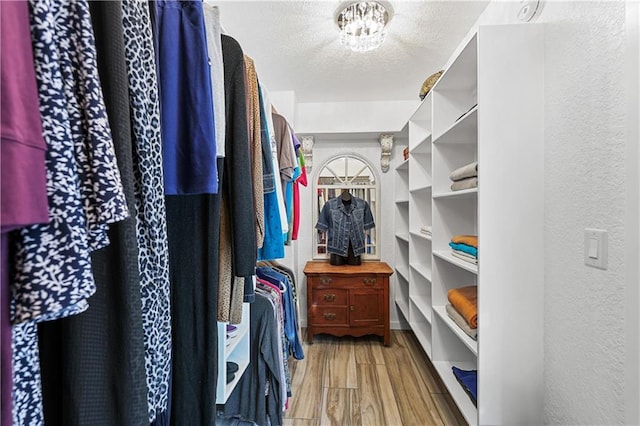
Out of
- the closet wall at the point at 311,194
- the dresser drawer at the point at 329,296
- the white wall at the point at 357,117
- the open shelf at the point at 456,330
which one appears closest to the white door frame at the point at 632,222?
the open shelf at the point at 456,330

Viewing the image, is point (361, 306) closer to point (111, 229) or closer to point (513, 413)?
point (513, 413)

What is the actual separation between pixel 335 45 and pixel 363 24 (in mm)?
375

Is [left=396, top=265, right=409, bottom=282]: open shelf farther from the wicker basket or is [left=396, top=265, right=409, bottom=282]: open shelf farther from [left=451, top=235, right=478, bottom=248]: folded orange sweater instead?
the wicker basket

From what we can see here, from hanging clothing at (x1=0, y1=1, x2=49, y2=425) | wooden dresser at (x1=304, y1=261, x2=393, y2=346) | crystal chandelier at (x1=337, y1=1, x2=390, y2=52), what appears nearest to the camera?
hanging clothing at (x1=0, y1=1, x2=49, y2=425)

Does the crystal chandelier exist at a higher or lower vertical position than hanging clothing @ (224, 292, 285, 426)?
higher

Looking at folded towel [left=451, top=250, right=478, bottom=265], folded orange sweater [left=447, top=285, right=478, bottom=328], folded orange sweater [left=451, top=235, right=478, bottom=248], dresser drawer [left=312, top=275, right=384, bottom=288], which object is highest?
folded orange sweater [left=451, top=235, right=478, bottom=248]

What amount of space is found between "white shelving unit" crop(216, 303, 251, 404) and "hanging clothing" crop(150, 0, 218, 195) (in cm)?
56

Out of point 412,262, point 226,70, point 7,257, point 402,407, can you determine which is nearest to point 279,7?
point 226,70

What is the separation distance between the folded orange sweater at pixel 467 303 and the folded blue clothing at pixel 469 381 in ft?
1.06

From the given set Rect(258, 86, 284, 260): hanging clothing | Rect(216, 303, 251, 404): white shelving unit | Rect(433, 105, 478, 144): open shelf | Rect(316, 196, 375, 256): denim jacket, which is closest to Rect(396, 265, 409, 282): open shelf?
Rect(316, 196, 375, 256): denim jacket

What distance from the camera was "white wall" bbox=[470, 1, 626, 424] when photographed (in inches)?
33.7

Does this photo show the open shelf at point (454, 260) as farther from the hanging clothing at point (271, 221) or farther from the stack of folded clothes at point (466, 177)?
the hanging clothing at point (271, 221)

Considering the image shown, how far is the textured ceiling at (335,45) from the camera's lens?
1634mm

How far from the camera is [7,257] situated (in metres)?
0.32
